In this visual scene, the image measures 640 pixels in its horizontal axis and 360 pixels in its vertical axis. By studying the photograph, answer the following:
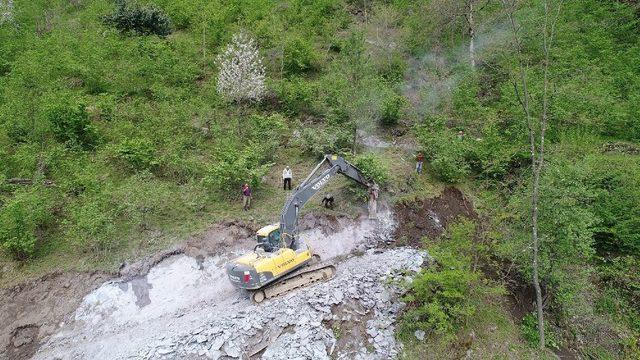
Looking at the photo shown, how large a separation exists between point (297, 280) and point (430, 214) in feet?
21.8

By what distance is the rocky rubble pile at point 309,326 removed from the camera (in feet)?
34.4

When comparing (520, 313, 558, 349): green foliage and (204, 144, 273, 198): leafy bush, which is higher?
(204, 144, 273, 198): leafy bush

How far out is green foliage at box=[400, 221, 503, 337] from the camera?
36.8 ft

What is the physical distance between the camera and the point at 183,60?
78.7 ft

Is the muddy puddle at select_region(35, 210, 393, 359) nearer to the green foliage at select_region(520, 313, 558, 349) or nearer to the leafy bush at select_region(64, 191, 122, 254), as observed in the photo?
the leafy bush at select_region(64, 191, 122, 254)

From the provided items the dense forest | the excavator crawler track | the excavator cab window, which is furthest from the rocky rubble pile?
the excavator cab window

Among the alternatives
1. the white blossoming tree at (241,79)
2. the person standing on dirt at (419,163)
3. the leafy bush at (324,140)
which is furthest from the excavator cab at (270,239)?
the white blossoming tree at (241,79)

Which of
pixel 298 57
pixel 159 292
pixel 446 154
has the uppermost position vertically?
pixel 298 57

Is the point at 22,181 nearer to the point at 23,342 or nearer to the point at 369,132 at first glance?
the point at 23,342

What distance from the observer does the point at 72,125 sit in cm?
1772

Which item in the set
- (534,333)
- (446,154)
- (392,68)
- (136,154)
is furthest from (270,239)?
(392,68)

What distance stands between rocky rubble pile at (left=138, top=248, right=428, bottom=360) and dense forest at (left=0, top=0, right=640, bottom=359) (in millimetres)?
907

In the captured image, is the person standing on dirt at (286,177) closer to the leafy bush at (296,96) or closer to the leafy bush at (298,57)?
the leafy bush at (296,96)

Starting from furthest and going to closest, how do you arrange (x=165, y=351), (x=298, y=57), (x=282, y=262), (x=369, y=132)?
(x=298, y=57) < (x=369, y=132) < (x=282, y=262) < (x=165, y=351)
